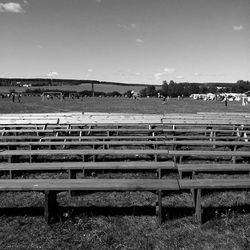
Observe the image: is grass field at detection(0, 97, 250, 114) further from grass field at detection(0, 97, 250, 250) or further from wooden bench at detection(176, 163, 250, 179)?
grass field at detection(0, 97, 250, 250)

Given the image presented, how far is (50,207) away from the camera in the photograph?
3941 millimetres

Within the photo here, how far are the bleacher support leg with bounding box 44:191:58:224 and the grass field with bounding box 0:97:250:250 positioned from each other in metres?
0.10

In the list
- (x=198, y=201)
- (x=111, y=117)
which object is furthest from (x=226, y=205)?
(x=111, y=117)

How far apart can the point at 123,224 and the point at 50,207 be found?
952 mm

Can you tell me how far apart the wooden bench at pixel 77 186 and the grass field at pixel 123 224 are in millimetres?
238

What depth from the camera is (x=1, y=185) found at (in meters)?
3.83

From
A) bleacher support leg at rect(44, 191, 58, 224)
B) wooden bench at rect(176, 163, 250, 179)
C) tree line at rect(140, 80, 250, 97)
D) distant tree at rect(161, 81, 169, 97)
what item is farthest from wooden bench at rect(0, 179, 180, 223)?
tree line at rect(140, 80, 250, 97)

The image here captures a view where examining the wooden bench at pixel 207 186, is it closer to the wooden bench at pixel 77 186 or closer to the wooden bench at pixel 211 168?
the wooden bench at pixel 77 186

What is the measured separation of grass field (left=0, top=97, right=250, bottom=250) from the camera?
11.0ft

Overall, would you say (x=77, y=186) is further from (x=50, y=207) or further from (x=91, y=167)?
(x=91, y=167)

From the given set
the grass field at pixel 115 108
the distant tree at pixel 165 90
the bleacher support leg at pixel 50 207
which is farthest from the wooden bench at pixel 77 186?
the distant tree at pixel 165 90

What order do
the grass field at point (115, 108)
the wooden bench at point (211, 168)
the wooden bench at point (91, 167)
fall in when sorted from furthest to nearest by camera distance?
A: the grass field at point (115, 108) < the wooden bench at point (91, 167) < the wooden bench at point (211, 168)

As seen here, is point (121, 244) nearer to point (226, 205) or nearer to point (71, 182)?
point (71, 182)

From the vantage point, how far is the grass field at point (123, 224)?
3.36m
